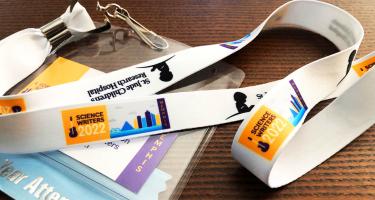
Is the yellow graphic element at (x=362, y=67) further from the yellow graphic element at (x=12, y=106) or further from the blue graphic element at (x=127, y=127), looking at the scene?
the yellow graphic element at (x=12, y=106)

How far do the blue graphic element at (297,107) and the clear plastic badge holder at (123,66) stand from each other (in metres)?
0.08

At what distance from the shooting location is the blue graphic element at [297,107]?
42 centimetres

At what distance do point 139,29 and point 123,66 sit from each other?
74 mm

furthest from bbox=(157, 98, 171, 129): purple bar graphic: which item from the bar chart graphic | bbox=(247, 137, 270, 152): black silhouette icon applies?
bbox=(247, 137, 270, 152): black silhouette icon

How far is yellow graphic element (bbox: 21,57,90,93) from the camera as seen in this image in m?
0.51

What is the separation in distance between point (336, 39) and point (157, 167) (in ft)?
1.14

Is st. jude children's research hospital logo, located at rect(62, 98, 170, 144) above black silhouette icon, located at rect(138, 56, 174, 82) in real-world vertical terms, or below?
below

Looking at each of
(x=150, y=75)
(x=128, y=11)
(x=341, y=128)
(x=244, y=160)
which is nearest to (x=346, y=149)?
(x=341, y=128)

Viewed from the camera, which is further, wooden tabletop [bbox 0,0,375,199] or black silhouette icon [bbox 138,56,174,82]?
black silhouette icon [bbox 138,56,174,82]

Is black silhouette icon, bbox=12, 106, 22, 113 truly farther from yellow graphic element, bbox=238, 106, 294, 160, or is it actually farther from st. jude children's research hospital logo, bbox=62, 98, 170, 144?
yellow graphic element, bbox=238, 106, 294, 160

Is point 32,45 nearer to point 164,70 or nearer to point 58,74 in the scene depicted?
point 58,74

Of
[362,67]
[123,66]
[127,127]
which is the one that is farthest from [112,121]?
[362,67]

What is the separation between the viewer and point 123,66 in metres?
0.54

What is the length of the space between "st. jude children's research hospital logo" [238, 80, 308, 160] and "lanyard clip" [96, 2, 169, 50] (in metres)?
0.22
